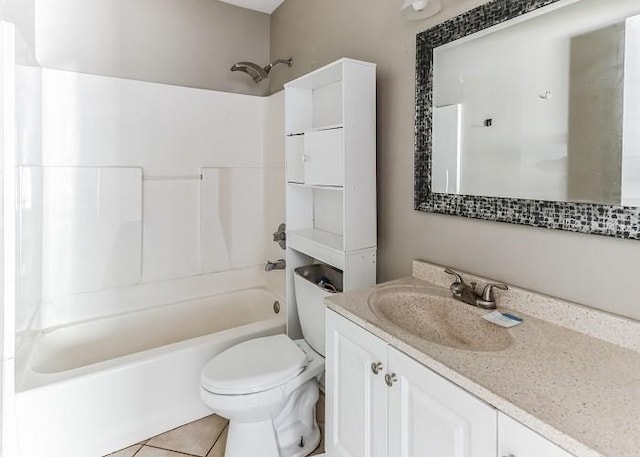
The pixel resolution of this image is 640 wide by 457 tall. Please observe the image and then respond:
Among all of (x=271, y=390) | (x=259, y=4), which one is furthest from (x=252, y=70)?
(x=271, y=390)

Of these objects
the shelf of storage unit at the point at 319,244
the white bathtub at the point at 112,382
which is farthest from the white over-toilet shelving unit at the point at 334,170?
the white bathtub at the point at 112,382

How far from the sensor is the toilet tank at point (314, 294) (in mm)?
1848

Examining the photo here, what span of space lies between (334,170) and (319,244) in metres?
0.38

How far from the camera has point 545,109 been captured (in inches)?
45.4

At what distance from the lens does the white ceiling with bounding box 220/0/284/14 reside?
2.69 metres

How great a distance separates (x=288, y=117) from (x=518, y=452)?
1.83m

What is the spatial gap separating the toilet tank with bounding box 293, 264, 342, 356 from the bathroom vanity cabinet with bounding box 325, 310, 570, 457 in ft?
1.53

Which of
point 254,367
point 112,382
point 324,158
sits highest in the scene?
point 324,158

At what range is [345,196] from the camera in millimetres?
1658

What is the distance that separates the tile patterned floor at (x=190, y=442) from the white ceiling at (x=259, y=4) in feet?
8.96

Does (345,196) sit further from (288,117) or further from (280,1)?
(280,1)

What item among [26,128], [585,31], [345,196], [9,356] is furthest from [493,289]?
[26,128]

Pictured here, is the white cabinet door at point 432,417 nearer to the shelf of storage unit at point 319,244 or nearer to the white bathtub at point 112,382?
the shelf of storage unit at point 319,244

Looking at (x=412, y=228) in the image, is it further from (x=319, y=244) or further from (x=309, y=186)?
(x=309, y=186)
